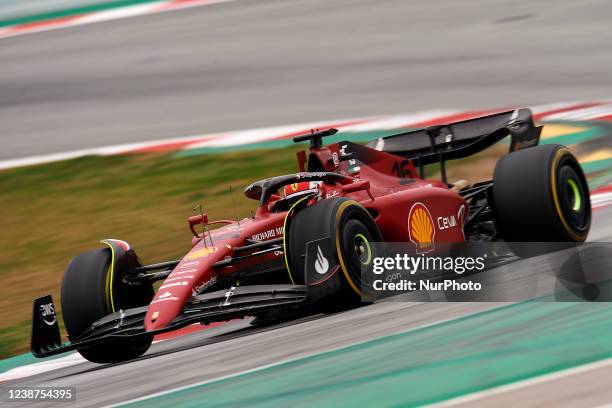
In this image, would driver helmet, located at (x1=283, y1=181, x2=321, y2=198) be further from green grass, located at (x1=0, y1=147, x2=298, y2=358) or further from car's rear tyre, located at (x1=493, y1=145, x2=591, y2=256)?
green grass, located at (x1=0, y1=147, x2=298, y2=358)

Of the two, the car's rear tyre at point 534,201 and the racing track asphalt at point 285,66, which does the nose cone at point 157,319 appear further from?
the racing track asphalt at point 285,66

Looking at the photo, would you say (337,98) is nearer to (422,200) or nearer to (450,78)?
(450,78)

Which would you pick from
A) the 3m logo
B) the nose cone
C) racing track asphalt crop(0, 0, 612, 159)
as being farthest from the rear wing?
racing track asphalt crop(0, 0, 612, 159)

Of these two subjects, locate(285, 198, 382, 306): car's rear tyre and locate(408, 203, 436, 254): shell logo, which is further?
locate(408, 203, 436, 254): shell logo

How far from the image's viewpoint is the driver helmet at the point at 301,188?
25.6ft

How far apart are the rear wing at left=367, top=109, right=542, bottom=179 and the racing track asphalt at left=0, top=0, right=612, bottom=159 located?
18.1ft

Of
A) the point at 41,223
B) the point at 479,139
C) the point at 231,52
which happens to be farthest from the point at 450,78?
the point at 479,139

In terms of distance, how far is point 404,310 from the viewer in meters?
6.84

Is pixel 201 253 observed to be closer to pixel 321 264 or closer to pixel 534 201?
pixel 321 264

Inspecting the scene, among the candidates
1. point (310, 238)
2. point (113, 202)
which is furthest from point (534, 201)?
point (113, 202)

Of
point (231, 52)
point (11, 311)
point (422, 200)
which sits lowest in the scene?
point (11, 311)

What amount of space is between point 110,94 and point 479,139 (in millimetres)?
10880

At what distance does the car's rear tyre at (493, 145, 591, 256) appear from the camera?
25.7 feet

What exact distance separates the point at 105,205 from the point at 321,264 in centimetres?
746
